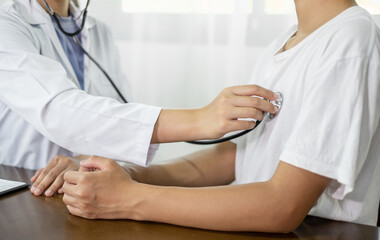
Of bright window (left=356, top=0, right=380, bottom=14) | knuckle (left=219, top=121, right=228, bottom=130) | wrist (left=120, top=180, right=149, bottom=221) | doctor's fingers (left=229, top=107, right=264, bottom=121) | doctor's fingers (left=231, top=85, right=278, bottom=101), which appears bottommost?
wrist (left=120, top=180, right=149, bottom=221)

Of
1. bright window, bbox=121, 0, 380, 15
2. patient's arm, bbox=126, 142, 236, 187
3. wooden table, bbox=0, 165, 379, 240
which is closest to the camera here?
wooden table, bbox=0, 165, 379, 240

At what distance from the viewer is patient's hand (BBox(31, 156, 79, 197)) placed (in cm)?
92

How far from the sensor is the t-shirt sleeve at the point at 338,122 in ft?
2.37

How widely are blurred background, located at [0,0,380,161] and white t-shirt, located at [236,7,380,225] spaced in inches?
47.9

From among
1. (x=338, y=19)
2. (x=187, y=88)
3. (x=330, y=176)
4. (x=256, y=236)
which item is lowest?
(x=187, y=88)

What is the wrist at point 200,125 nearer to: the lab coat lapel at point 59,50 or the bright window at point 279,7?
the lab coat lapel at point 59,50

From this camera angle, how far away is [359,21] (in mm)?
807

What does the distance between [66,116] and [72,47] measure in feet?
2.10

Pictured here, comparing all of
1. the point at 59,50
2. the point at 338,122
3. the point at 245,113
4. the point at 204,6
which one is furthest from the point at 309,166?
the point at 204,6

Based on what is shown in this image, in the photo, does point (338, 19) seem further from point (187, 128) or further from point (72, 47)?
point (72, 47)

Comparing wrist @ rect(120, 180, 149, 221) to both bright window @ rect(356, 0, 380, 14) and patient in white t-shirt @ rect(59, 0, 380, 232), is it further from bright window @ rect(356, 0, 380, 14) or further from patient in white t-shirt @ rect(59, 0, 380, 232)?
bright window @ rect(356, 0, 380, 14)

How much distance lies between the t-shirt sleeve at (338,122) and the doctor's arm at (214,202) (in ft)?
0.12

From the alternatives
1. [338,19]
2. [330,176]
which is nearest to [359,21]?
[338,19]

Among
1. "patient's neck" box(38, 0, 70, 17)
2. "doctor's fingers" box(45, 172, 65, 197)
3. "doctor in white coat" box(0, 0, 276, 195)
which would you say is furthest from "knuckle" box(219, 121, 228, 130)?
"patient's neck" box(38, 0, 70, 17)
